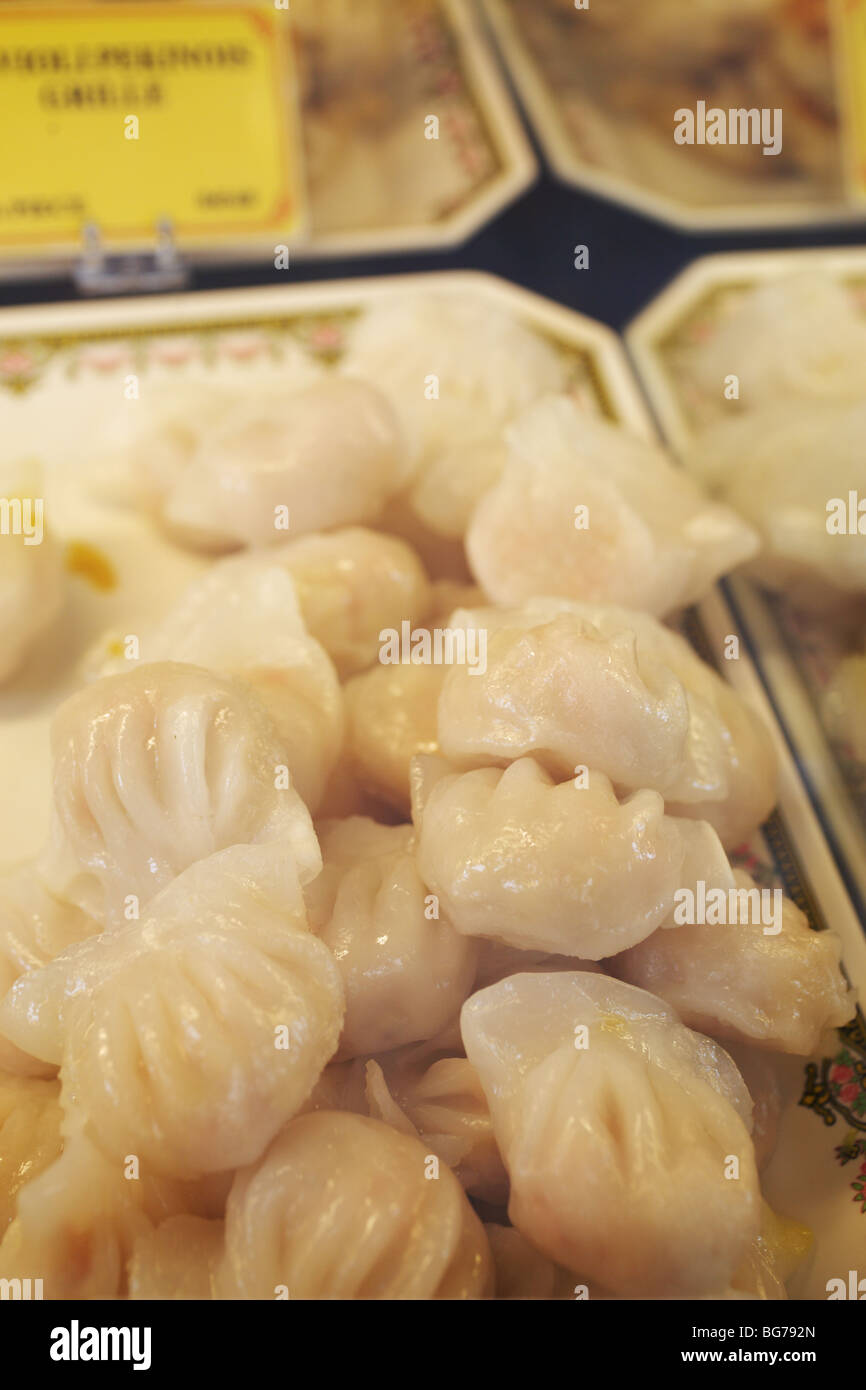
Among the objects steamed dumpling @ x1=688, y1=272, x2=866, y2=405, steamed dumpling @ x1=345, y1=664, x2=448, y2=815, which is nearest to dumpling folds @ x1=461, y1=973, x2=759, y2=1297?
steamed dumpling @ x1=345, y1=664, x2=448, y2=815

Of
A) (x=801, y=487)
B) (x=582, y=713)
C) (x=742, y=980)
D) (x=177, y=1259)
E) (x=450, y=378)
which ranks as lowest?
(x=177, y=1259)

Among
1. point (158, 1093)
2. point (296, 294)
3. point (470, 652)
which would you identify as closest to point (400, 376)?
point (296, 294)

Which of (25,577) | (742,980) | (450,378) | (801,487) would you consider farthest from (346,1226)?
(450,378)

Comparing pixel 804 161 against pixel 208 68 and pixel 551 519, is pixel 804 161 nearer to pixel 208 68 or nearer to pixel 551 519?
pixel 208 68

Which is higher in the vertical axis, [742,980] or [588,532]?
[588,532]

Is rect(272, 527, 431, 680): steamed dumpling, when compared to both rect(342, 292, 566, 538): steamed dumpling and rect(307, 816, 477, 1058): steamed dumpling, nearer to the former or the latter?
rect(342, 292, 566, 538): steamed dumpling

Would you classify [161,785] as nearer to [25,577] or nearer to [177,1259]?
[177,1259]
